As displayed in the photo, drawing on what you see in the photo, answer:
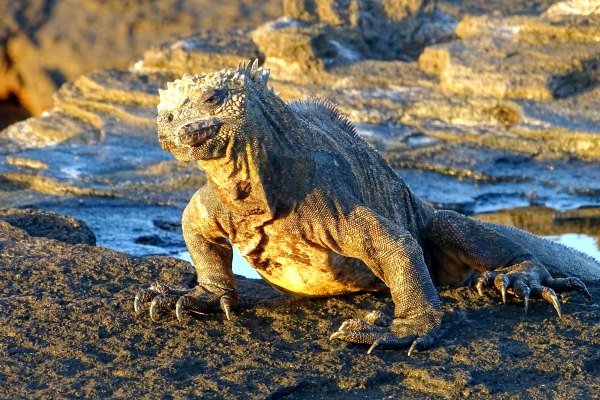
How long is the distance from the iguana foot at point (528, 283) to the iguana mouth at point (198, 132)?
1600mm

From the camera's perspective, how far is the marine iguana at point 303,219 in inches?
183

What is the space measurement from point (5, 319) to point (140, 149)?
217 inches

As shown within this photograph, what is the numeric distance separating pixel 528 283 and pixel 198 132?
179cm

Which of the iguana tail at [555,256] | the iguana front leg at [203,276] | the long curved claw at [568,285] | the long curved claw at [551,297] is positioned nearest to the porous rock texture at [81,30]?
the iguana tail at [555,256]

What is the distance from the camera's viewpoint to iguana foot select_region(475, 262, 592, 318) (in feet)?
17.4

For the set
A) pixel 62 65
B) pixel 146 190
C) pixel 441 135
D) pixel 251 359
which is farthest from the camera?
pixel 62 65

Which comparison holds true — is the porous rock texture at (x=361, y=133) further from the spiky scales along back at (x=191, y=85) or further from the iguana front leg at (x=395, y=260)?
the spiky scales along back at (x=191, y=85)

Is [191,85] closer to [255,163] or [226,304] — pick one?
[255,163]

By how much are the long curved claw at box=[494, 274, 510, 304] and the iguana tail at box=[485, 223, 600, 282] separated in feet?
2.11

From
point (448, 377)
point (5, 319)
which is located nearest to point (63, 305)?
point (5, 319)

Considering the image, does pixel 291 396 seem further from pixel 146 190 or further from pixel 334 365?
pixel 146 190

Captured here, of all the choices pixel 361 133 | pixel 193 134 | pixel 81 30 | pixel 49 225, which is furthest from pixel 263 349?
pixel 81 30

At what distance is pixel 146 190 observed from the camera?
9.69 meters

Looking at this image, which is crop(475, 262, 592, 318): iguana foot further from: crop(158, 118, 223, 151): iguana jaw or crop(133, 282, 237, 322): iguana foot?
crop(158, 118, 223, 151): iguana jaw
